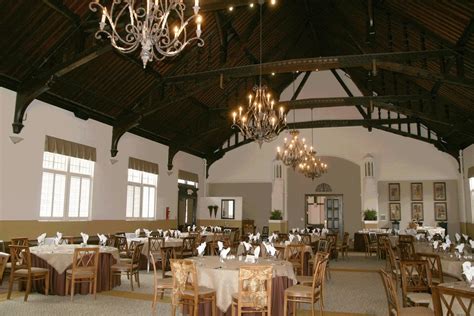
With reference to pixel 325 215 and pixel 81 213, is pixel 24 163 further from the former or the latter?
pixel 325 215

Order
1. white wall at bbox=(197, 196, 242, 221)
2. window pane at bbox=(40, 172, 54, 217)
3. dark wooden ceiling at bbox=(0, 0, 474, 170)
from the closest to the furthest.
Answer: dark wooden ceiling at bbox=(0, 0, 474, 170) → window pane at bbox=(40, 172, 54, 217) → white wall at bbox=(197, 196, 242, 221)

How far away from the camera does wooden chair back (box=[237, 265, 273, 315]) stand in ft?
15.4

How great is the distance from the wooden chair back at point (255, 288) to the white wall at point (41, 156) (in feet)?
19.9

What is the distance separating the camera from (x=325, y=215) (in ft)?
58.6

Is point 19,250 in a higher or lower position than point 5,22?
lower

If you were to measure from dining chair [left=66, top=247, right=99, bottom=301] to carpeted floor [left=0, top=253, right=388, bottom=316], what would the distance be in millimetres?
232

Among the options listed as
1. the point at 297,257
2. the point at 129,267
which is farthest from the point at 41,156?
the point at 297,257

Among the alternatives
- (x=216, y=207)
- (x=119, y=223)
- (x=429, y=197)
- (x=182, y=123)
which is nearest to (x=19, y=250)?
(x=119, y=223)

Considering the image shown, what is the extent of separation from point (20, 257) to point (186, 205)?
399 inches

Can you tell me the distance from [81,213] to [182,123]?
524 centimetres

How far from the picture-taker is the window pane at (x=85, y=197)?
11.0 m

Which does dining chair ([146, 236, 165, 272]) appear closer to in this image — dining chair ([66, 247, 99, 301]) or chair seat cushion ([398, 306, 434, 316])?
dining chair ([66, 247, 99, 301])

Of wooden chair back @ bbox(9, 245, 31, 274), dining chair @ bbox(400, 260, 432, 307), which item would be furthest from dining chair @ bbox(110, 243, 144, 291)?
dining chair @ bbox(400, 260, 432, 307)

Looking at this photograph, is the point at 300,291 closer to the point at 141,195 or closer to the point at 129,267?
the point at 129,267
